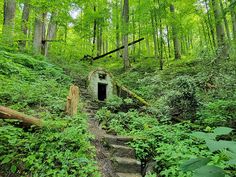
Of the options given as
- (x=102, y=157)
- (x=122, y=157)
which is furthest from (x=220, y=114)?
(x=102, y=157)

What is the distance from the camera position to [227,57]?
984 cm

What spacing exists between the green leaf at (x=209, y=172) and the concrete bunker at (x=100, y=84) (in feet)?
31.2

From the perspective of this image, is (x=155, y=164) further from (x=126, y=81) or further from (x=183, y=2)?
(x=183, y=2)

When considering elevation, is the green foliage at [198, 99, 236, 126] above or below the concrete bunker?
below

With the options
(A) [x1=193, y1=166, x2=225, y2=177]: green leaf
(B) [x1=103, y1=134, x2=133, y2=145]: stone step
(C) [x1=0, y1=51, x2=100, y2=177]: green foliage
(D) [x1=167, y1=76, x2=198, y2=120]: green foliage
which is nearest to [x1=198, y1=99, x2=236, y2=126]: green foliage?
(D) [x1=167, y1=76, x2=198, y2=120]: green foliage

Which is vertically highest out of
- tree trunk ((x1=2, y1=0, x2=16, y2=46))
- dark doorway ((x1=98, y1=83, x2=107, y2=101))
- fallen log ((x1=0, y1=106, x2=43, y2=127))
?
tree trunk ((x1=2, y1=0, x2=16, y2=46))

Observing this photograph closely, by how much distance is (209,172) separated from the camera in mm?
831

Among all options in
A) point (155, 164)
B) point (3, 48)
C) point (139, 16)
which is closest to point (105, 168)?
point (155, 164)

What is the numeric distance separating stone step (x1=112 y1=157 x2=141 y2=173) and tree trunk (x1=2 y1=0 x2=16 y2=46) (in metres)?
6.97

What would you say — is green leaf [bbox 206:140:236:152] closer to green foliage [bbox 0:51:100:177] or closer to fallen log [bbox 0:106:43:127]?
green foliage [bbox 0:51:100:177]

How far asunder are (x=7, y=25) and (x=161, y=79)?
23.7 feet

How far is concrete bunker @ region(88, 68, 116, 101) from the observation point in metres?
10.4

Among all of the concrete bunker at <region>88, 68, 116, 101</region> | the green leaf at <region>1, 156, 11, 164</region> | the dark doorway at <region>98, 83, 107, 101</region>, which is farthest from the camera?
the dark doorway at <region>98, 83, 107, 101</region>

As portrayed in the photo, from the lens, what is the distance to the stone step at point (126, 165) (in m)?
4.91
